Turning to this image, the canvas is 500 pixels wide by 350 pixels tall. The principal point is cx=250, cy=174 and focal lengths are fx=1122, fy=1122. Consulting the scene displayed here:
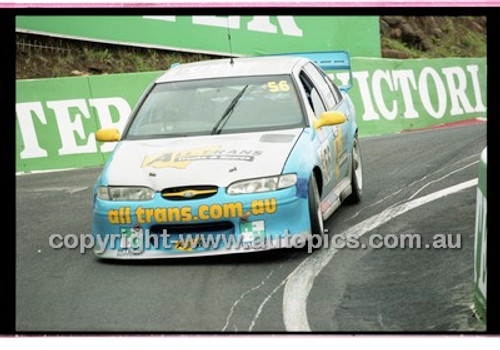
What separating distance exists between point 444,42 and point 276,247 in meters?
13.9

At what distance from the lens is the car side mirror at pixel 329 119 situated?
8422mm

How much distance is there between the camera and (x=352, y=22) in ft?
72.8

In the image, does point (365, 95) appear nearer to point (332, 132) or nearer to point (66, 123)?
point (66, 123)

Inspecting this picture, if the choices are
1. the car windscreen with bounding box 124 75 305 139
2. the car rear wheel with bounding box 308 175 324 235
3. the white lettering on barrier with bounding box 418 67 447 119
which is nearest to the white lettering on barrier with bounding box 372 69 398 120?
the white lettering on barrier with bounding box 418 67 447 119

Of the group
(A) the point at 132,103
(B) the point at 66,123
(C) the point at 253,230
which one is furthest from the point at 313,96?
(A) the point at 132,103

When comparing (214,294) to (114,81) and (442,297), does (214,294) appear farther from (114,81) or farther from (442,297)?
(114,81)

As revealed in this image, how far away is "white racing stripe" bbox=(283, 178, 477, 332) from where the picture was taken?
6.23 m

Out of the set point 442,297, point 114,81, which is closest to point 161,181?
point 442,297

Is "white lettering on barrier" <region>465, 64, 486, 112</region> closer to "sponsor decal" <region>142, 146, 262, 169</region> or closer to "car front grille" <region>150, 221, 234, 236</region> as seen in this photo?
"sponsor decal" <region>142, 146, 262, 169</region>

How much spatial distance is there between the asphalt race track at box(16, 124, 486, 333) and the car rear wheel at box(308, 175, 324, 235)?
16 cm

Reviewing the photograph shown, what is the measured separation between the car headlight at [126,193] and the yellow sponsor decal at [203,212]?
0.11 m

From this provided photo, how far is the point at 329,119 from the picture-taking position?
8.45m

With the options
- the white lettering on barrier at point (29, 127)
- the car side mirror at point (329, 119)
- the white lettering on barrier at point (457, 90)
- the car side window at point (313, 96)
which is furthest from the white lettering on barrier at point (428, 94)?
the car side mirror at point (329, 119)

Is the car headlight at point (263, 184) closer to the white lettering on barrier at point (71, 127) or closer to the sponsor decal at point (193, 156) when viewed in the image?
the sponsor decal at point (193, 156)
